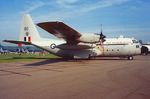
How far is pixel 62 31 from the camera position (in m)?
23.5

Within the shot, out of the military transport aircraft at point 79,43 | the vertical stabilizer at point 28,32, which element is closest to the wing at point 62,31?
the military transport aircraft at point 79,43

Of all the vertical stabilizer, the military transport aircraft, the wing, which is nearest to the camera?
the wing

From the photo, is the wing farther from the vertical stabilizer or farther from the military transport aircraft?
the vertical stabilizer

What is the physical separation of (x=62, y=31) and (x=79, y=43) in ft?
14.3

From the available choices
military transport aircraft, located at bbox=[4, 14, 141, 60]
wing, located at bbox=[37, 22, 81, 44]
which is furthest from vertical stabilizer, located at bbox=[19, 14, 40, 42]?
wing, located at bbox=[37, 22, 81, 44]

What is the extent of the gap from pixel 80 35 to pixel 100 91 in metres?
16.8

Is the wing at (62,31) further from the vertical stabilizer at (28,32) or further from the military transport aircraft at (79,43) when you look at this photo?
the vertical stabilizer at (28,32)

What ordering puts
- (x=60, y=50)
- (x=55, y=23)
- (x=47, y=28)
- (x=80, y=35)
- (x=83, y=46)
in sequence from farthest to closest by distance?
(x=60, y=50) → (x=83, y=46) → (x=80, y=35) → (x=47, y=28) → (x=55, y=23)

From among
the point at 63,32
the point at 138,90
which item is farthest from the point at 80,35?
the point at 138,90

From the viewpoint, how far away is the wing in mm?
21297

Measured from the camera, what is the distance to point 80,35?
24578 millimetres

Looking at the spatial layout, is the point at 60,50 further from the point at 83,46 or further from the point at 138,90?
Answer: the point at 138,90

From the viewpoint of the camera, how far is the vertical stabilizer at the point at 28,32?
30734mm

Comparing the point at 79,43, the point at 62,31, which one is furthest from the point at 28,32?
the point at 62,31
